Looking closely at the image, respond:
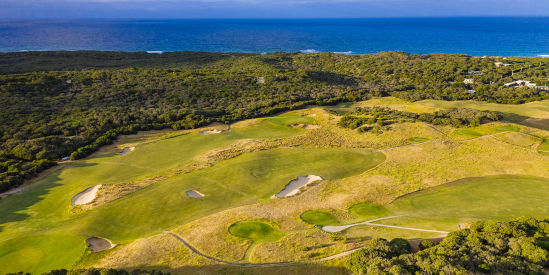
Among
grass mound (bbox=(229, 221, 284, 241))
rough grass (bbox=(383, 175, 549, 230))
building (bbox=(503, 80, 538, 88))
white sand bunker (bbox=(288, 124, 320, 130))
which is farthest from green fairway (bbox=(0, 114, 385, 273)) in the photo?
building (bbox=(503, 80, 538, 88))

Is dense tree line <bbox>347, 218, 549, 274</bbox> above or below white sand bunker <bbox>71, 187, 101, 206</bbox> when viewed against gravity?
above

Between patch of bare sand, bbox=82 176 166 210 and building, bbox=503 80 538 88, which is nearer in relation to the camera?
patch of bare sand, bbox=82 176 166 210

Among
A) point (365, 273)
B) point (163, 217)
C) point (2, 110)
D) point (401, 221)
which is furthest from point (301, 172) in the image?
point (2, 110)

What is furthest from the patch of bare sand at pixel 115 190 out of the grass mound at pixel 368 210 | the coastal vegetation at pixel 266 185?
the grass mound at pixel 368 210

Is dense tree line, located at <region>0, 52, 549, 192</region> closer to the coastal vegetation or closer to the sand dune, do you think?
the coastal vegetation

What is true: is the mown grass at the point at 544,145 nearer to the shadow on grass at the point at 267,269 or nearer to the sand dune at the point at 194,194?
the shadow on grass at the point at 267,269

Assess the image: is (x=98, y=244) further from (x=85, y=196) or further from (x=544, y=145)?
(x=544, y=145)

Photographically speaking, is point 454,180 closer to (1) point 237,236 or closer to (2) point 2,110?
(1) point 237,236

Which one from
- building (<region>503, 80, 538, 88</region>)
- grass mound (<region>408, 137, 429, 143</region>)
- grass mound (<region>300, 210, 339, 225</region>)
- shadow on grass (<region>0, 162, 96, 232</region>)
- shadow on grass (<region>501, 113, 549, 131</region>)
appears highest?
building (<region>503, 80, 538, 88</region>)
